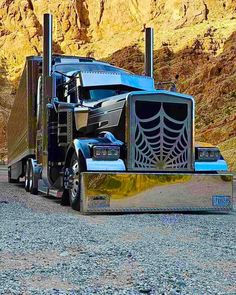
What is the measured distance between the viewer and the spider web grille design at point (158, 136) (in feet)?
34.7

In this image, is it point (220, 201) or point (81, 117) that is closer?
point (220, 201)

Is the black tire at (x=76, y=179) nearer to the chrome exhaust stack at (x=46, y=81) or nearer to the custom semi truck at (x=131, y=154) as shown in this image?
the custom semi truck at (x=131, y=154)

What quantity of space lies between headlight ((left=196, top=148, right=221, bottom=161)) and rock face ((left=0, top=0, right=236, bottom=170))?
1352 inches

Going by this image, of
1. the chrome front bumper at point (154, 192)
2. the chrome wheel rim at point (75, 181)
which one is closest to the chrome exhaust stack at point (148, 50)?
the chrome wheel rim at point (75, 181)

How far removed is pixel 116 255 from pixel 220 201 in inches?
202

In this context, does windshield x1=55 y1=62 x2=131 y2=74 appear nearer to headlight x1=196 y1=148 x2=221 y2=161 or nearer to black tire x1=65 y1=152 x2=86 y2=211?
black tire x1=65 y1=152 x2=86 y2=211

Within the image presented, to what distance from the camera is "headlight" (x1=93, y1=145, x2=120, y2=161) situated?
1039cm

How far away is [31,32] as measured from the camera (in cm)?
10238

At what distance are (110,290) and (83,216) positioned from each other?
5.40 m

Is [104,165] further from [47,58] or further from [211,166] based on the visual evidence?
[47,58]

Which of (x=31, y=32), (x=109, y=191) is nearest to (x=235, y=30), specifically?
(x=31, y=32)

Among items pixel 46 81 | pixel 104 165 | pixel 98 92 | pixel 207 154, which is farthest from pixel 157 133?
→ pixel 46 81

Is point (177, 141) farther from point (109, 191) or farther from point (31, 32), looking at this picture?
point (31, 32)

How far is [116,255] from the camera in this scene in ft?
20.2
